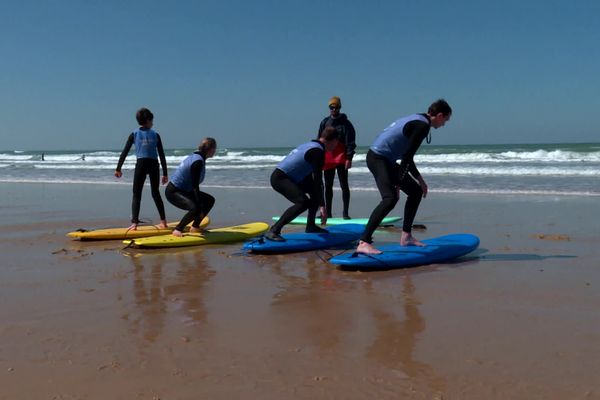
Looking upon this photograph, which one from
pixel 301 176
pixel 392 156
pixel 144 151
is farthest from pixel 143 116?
pixel 392 156

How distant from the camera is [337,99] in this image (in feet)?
25.9

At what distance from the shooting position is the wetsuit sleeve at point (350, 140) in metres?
7.97

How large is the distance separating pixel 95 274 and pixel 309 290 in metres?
2.00

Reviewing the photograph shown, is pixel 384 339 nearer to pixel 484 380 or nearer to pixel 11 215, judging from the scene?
pixel 484 380

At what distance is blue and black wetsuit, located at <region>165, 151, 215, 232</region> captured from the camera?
646 cm

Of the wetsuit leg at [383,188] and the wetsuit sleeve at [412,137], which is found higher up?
the wetsuit sleeve at [412,137]

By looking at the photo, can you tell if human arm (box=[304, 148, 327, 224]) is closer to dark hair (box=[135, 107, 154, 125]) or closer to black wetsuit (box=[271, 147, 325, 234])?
black wetsuit (box=[271, 147, 325, 234])

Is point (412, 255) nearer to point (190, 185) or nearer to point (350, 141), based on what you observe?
point (190, 185)

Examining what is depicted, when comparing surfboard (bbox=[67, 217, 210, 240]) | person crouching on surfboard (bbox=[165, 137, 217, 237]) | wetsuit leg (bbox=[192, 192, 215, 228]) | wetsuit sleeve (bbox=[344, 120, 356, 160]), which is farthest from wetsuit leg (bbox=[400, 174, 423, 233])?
surfboard (bbox=[67, 217, 210, 240])

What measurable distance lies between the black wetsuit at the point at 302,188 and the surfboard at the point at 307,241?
0.19 m

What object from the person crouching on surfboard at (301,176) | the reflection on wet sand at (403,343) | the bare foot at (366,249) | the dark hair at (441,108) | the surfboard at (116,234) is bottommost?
the reflection on wet sand at (403,343)

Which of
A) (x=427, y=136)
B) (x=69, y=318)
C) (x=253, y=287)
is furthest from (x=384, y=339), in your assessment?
(x=427, y=136)

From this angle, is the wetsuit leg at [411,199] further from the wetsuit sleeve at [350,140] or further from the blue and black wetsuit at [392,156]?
the wetsuit sleeve at [350,140]

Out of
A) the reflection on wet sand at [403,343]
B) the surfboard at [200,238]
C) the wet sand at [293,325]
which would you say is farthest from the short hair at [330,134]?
the reflection on wet sand at [403,343]
